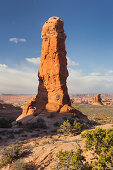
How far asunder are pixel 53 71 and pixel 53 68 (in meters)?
0.58

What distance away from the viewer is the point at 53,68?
902 inches

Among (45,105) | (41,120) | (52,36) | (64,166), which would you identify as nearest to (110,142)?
(64,166)

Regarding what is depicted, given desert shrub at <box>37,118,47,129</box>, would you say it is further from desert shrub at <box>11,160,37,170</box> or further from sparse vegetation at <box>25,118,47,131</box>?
desert shrub at <box>11,160,37,170</box>

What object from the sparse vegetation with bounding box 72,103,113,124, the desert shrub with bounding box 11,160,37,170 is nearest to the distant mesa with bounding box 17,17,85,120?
the sparse vegetation with bounding box 72,103,113,124

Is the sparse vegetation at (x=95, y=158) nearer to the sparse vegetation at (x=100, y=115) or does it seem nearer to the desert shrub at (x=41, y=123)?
the desert shrub at (x=41, y=123)

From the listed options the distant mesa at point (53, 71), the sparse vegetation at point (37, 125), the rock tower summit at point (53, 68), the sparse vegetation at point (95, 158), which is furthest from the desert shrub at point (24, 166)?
the rock tower summit at point (53, 68)

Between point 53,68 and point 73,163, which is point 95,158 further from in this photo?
point 53,68

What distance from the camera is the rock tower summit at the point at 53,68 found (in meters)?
22.1

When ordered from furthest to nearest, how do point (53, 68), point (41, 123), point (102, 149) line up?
point (53, 68) → point (41, 123) → point (102, 149)

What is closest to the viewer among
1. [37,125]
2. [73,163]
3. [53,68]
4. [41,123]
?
[73,163]

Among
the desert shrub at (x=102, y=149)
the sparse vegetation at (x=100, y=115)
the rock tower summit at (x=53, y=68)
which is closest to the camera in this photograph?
the desert shrub at (x=102, y=149)

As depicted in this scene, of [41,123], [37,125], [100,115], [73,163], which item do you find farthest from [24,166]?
[100,115]

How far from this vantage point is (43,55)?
24406 millimetres

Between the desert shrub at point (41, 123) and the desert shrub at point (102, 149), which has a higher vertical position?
the desert shrub at point (102, 149)
